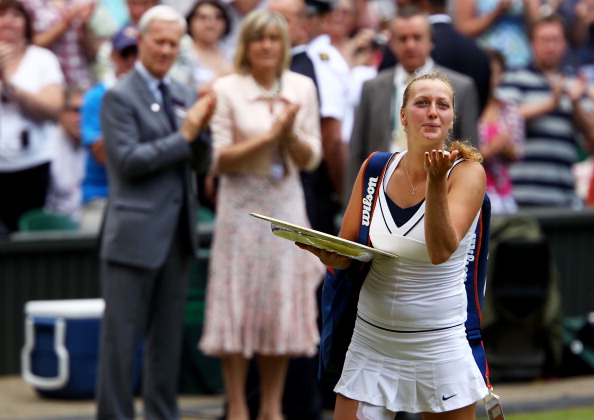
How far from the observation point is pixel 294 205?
23.7 feet

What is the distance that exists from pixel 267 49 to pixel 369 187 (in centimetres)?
276

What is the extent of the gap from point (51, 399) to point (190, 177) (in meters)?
2.01

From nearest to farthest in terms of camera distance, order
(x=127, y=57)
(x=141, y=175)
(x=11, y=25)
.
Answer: (x=141, y=175) → (x=127, y=57) → (x=11, y=25)

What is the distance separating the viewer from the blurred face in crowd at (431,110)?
438cm

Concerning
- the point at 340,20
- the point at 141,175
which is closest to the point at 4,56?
the point at 141,175

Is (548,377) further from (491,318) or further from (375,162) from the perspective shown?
(375,162)

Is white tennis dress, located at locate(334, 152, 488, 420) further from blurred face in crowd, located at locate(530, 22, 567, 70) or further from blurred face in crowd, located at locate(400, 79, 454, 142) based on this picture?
blurred face in crowd, located at locate(530, 22, 567, 70)

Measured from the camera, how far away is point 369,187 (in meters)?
4.63

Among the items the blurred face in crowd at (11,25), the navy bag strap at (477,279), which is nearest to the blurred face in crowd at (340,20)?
the blurred face in crowd at (11,25)

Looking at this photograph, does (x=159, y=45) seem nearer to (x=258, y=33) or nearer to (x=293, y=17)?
(x=258, y=33)

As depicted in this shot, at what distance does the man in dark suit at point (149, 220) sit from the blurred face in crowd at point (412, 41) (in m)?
1.27

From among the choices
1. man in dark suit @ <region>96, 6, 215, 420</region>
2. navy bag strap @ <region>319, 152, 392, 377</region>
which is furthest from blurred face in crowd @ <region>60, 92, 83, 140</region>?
navy bag strap @ <region>319, 152, 392, 377</region>

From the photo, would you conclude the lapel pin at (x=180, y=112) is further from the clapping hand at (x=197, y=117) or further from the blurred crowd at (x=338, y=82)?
the blurred crowd at (x=338, y=82)

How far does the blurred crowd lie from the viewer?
25.3ft
